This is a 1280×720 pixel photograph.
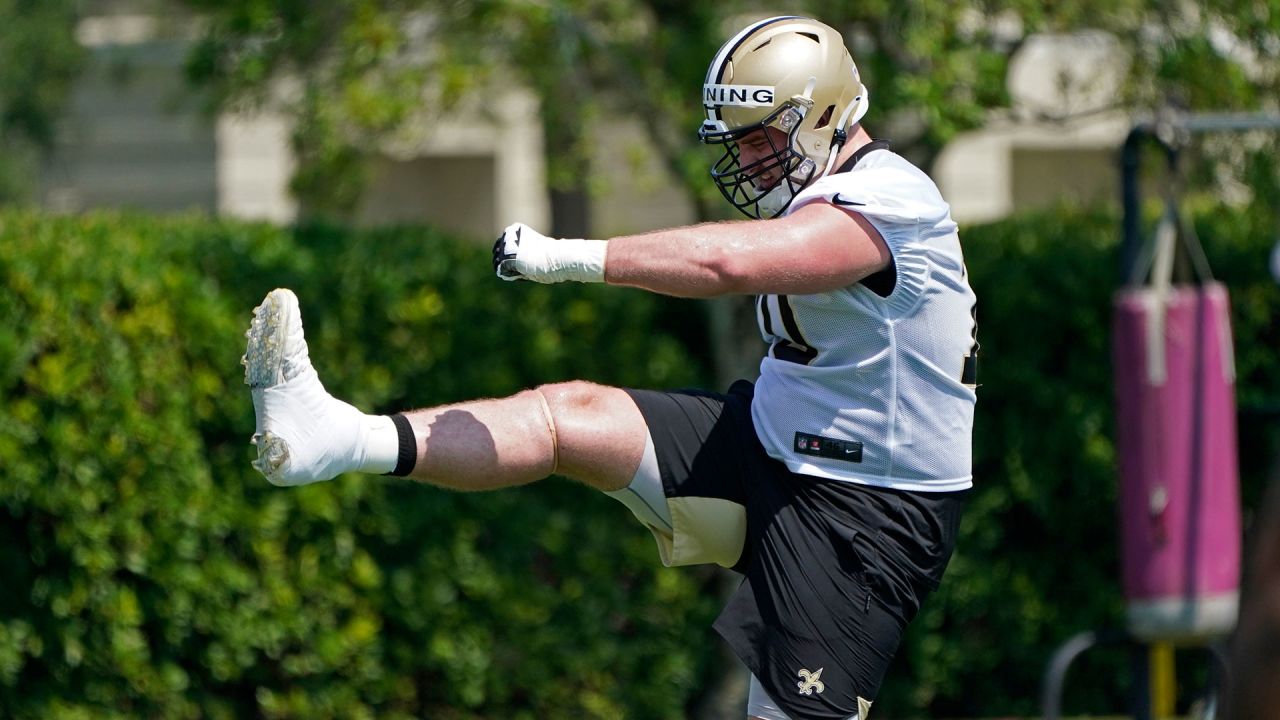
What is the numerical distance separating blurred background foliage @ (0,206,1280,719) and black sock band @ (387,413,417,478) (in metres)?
2.64

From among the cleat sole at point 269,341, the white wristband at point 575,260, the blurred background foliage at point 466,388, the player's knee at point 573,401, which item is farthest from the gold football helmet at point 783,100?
the blurred background foliage at point 466,388

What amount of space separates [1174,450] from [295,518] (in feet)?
11.5

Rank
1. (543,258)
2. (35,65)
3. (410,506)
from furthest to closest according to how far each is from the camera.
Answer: (35,65) < (410,506) < (543,258)

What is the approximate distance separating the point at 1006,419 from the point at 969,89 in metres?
1.64

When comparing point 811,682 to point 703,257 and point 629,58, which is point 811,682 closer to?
point 703,257

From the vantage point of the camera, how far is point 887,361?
174 inches

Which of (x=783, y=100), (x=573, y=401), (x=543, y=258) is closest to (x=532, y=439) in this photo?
(x=573, y=401)

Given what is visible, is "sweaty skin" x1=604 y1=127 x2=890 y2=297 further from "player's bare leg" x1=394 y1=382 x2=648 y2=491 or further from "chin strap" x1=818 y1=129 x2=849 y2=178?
"player's bare leg" x1=394 y1=382 x2=648 y2=491

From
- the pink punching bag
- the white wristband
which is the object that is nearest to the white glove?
the white wristband

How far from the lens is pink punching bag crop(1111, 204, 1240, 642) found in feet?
22.2

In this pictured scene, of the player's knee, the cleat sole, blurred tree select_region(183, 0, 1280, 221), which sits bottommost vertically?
the player's knee

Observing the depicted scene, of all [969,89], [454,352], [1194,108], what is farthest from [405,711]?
[1194,108]

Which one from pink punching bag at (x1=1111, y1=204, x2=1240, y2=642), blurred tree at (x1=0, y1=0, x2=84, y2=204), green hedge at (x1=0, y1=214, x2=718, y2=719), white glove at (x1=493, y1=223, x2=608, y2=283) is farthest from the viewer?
blurred tree at (x1=0, y1=0, x2=84, y2=204)

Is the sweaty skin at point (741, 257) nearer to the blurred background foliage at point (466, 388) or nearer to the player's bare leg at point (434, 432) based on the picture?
the player's bare leg at point (434, 432)
